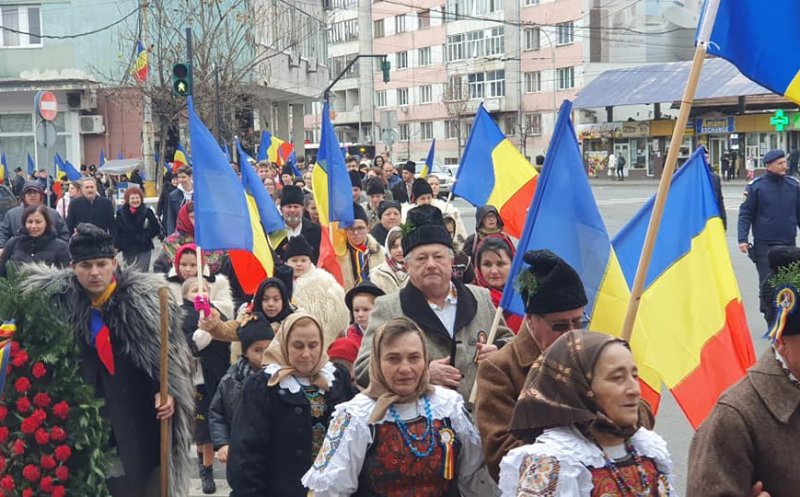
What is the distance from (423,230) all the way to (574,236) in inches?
28.0

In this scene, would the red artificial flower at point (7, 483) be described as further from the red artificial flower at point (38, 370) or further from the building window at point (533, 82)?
the building window at point (533, 82)

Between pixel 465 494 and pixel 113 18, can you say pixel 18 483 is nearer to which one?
pixel 465 494

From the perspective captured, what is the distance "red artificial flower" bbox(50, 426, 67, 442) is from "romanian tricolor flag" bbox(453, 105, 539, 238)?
470 cm

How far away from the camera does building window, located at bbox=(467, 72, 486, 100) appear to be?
80188 mm

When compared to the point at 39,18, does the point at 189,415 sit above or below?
below

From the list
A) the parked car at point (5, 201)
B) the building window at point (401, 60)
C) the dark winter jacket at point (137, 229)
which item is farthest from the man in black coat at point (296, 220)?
the building window at point (401, 60)

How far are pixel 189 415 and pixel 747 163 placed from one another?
53.0m

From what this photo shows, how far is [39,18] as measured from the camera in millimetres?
40375

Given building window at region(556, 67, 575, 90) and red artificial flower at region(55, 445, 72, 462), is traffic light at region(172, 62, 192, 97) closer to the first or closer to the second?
red artificial flower at region(55, 445, 72, 462)

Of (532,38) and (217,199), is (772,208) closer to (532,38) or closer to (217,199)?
(217,199)

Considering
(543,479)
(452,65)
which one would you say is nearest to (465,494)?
(543,479)

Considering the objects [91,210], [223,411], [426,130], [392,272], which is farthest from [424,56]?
[223,411]

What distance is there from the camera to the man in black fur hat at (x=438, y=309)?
5059 mm

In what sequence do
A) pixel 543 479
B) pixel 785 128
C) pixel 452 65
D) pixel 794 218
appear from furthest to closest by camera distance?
pixel 452 65 → pixel 785 128 → pixel 794 218 → pixel 543 479
